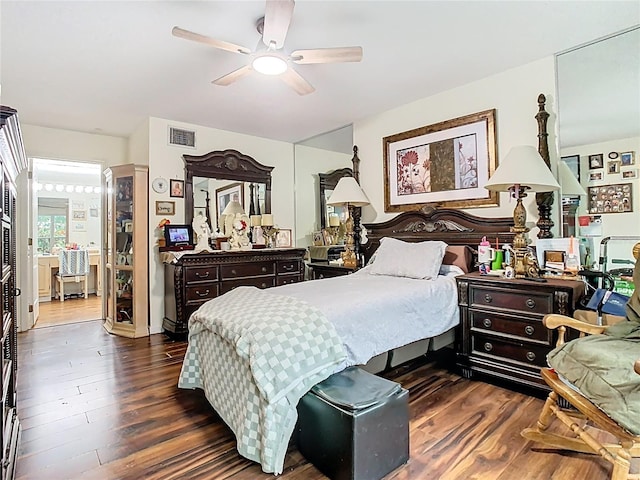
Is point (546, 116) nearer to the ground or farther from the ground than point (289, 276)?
farther from the ground

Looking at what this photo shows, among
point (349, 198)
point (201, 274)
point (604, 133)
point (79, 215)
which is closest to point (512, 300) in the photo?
point (604, 133)

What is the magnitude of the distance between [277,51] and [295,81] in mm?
320

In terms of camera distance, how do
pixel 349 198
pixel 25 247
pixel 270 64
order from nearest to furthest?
1. pixel 270 64
2. pixel 349 198
3. pixel 25 247

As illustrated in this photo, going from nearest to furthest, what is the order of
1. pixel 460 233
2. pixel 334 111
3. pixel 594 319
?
pixel 594 319 < pixel 460 233 < pixel 334 111

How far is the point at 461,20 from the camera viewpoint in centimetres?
233

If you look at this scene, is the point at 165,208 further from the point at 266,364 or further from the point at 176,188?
the point at 266,364

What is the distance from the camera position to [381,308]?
2.28 metres

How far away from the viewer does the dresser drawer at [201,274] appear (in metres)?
3.91

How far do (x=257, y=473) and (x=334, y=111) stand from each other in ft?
11.6

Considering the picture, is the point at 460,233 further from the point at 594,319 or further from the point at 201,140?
the point at 201,140

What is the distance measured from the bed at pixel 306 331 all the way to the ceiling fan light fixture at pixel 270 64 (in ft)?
4.98

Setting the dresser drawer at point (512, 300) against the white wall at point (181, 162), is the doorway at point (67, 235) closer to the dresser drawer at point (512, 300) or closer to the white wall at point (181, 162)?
the white wall at point (181, 162)

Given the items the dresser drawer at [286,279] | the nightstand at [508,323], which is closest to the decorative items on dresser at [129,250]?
the dresser drawer at [286,279]

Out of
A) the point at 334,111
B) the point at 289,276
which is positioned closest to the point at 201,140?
the point at 334,111
